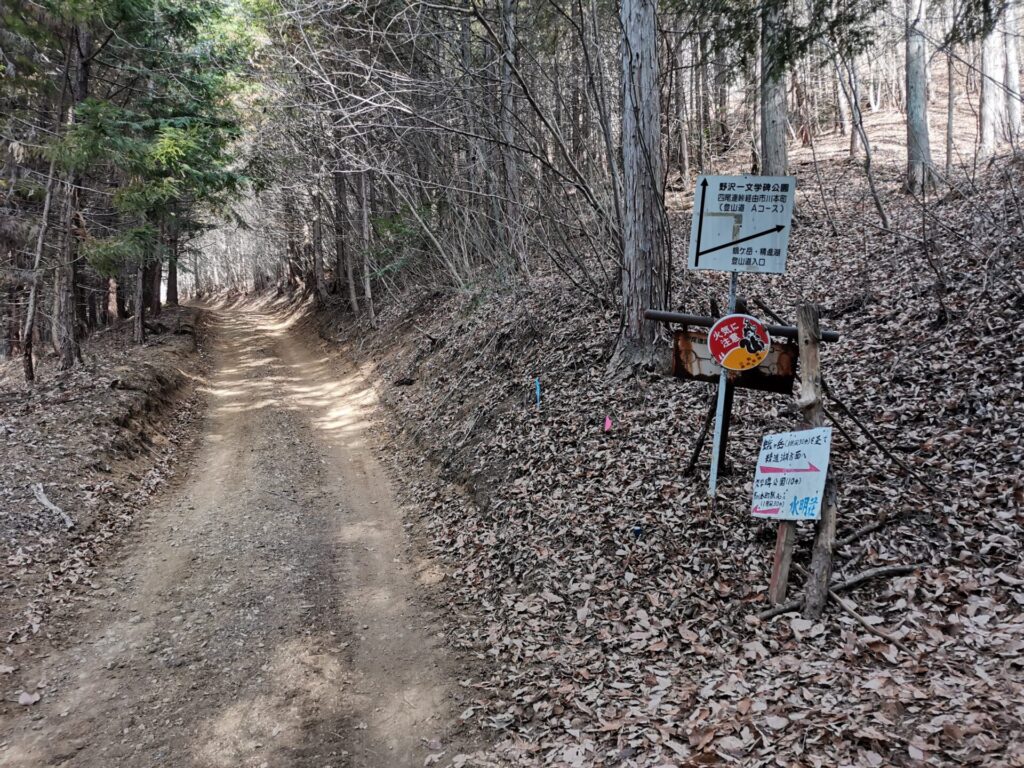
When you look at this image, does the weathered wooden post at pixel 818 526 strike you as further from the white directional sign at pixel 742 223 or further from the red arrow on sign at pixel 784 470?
the white directional sign at pixel 742 223

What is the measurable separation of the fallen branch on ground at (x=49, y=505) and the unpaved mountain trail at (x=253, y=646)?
742 millimetres

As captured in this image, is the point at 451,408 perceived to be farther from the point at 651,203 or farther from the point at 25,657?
the point at 25,657

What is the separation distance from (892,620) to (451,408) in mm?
8197

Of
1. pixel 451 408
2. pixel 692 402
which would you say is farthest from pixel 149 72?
pixel 692 402

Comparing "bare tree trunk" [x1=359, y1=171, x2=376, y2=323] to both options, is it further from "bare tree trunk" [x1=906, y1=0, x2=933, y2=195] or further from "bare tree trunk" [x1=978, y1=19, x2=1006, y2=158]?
"bare tree trunk" [x1=978, y1=19, x2=1006, y2=158]

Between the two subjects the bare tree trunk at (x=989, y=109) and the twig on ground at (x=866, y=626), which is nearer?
the twig on ground at (x=866, y=626)

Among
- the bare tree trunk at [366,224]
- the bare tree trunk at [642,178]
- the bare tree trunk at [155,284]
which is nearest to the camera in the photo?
the bare tree trunk at [642,178]

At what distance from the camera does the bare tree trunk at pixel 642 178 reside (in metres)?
7.90

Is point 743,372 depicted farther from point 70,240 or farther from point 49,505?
point 70,240

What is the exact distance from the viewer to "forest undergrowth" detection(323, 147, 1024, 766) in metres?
3.81

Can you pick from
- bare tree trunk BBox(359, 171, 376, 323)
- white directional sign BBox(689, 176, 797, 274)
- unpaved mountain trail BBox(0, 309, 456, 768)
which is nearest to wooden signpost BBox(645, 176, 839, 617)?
white directional sign BBox(689, 176, 797, 274)

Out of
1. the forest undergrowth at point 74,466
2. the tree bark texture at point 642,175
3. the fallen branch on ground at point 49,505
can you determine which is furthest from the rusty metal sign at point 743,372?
the fallen branch on ground at point 49,505

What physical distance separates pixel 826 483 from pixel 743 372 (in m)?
1.34

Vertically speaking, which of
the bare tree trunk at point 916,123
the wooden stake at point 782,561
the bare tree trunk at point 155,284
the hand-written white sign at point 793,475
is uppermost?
the bare tree trunk at point 916,123
